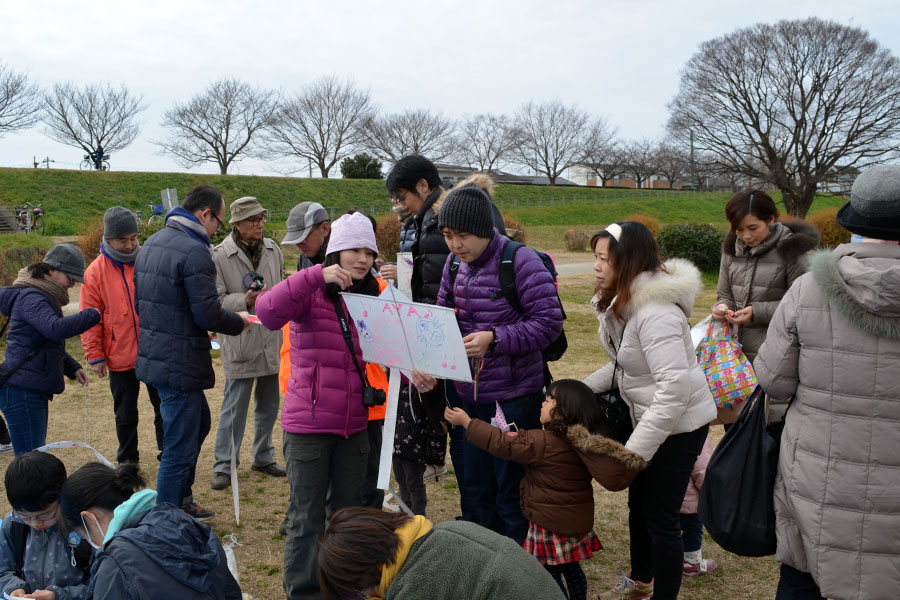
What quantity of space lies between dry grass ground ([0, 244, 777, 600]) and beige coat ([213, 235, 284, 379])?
83 cm

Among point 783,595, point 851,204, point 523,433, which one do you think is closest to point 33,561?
point 523,433

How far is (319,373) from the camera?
10.2ft

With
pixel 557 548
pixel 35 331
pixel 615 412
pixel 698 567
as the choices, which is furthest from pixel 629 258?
pixel 35 331

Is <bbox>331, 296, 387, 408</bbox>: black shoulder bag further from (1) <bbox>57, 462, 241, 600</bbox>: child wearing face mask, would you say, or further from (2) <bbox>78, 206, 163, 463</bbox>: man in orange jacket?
(2) <bbox>78, 206, 163, 463</bbox>: man in orange jacket

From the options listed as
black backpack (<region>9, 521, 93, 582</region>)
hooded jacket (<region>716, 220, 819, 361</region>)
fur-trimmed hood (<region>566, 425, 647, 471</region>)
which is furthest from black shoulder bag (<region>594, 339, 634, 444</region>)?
black backpack (<region>9, 521, 93, 582</region>)

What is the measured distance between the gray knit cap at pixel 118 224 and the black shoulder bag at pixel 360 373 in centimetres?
227

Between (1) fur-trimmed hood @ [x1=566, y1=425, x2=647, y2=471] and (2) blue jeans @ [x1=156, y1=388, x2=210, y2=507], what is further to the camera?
(2) blue jeans @ [x1=156, y1=388, x2=210, y2=507]

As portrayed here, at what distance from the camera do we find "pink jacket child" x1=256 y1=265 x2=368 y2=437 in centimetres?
307

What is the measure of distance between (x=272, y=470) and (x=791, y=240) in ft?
12.6

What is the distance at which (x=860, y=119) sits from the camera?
94.1 feet

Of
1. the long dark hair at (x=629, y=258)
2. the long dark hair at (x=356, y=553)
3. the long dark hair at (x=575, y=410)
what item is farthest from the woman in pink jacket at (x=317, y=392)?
the long dark hair at (x=356, y=553)

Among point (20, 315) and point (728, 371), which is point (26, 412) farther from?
point (728, 371)

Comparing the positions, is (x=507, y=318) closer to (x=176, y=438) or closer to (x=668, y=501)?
(x=668, y=501)

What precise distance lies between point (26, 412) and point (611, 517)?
3768mm
